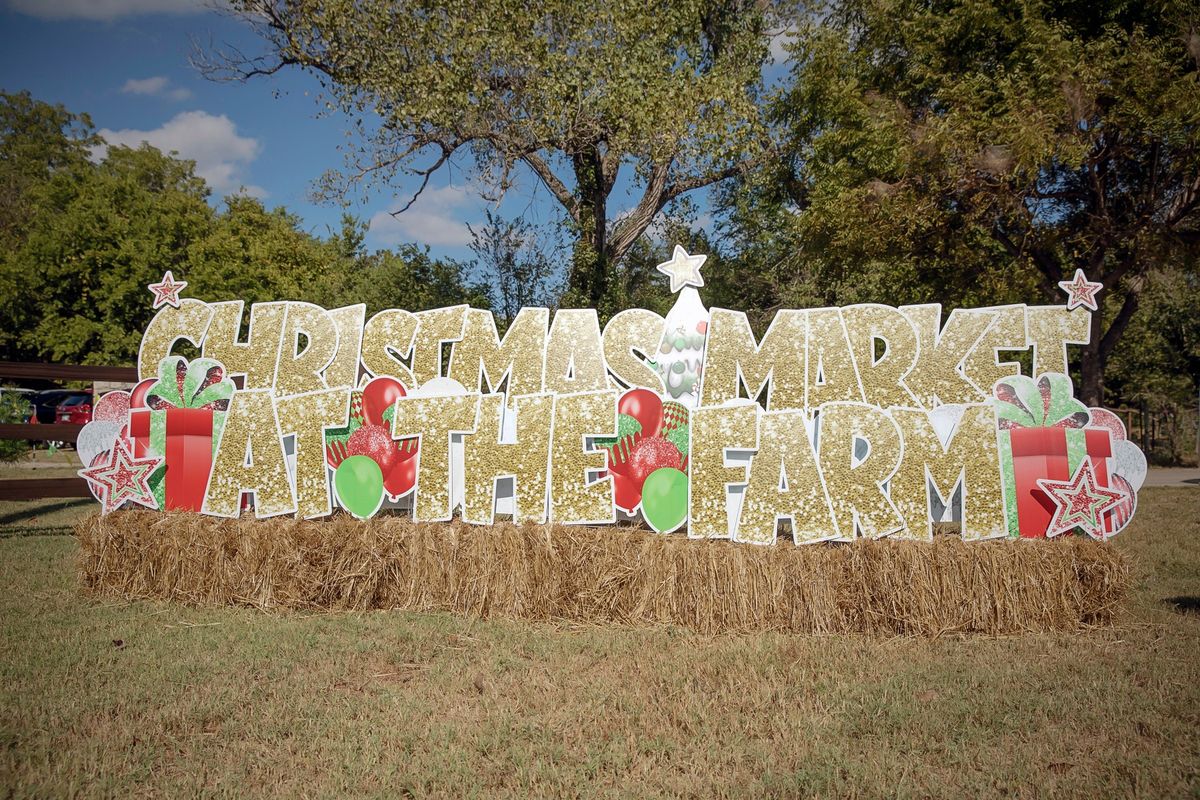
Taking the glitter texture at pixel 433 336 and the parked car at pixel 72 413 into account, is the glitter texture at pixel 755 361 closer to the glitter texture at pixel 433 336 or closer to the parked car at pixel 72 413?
the glitter texture at pixel 433 336

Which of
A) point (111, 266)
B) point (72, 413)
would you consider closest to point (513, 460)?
point (72, 413)

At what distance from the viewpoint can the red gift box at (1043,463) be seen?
6891 mm

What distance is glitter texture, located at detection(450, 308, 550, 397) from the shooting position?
7824 mm

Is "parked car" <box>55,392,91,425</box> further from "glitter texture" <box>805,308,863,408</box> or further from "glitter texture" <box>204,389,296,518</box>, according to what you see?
"glitter texture" <box>805,308,863,408</box>

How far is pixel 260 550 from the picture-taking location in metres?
7.30

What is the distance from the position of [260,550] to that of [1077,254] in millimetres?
15244

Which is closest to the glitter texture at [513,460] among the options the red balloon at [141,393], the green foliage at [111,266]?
the red balloon at [141,393]

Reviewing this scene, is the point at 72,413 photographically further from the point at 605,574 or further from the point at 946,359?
the point at 946,359

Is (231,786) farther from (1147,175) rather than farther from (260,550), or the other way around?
(1147,175)

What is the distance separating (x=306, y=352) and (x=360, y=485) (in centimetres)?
157

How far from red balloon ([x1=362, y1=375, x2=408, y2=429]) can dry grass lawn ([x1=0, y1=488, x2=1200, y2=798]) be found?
2125 mm

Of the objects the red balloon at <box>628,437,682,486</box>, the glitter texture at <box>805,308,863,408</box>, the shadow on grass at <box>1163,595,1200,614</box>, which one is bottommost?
the shadow on grass at <box>1163,595,1200,614</box>

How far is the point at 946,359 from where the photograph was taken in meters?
7.22

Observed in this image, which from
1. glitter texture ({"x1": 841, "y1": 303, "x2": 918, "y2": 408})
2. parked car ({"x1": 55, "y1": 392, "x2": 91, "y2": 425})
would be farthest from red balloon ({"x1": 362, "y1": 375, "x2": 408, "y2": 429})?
parked car ({"x1": 55, "y1": 392, "x2": 91, "y2": 425})
